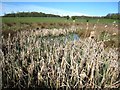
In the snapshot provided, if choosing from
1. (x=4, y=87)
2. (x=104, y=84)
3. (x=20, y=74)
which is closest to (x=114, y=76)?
(x=104, y=84)

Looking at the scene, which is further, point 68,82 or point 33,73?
point 33,73

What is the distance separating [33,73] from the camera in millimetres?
4566

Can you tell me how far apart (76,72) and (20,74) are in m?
1.07

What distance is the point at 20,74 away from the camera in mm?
4293

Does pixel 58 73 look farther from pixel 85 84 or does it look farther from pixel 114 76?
pixel 114 76

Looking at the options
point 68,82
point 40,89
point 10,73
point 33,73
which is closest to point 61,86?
point 68,82

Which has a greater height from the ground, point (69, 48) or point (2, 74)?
point (69, 48)

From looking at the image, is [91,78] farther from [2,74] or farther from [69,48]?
[2,74]

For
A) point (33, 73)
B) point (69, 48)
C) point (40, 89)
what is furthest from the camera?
point (69, 48)

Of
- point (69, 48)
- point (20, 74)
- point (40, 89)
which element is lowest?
point (40, 89)

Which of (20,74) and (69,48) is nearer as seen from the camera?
(20,74)

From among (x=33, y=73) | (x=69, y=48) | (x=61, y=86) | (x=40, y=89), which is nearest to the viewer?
(x=61, y=86)

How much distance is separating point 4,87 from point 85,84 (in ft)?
5.07

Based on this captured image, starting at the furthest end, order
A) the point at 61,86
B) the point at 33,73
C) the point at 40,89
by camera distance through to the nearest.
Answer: the point at 33,73 < the point at 40,89 < the point at 61,86
